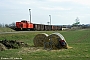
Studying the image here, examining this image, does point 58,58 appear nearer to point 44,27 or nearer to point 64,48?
point 64,48

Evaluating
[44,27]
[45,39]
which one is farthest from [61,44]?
[44,27]

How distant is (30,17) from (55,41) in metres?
63.5

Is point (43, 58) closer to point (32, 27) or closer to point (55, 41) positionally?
point (55, 41)

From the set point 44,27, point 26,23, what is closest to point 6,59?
point 26,23

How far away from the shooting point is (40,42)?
22.2 meters

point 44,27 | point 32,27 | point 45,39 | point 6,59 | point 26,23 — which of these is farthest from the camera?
point 44,27

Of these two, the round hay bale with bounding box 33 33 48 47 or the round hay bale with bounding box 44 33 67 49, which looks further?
the round hay bale with bounding box 33 33 48 47

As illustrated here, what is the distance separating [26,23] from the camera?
219 feet

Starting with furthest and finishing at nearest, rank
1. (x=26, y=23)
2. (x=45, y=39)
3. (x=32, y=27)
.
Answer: (x=32, y=27)
(x=26, y=23)
(x=45, y=39)

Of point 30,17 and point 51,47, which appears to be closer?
point 51,47

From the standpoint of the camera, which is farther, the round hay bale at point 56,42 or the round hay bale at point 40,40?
the round hay bale at point 40,40

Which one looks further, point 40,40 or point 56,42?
point 40,40

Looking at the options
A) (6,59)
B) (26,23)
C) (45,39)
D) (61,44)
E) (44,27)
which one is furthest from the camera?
(44,27)

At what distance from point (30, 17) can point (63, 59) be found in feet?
228
